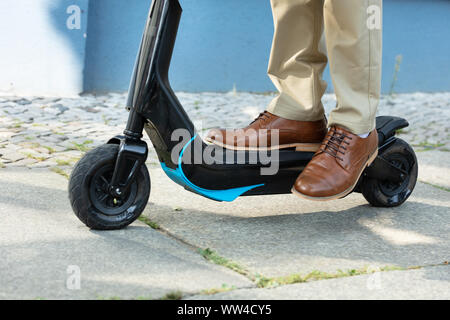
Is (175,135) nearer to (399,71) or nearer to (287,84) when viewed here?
(287,84)

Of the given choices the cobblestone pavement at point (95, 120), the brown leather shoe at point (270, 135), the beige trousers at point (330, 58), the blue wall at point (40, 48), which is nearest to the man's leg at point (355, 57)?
the beige trousers at point (330, 58)

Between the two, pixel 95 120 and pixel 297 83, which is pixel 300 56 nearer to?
pixel 297 83

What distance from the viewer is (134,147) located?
195 cm

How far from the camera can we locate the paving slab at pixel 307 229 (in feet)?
6.19

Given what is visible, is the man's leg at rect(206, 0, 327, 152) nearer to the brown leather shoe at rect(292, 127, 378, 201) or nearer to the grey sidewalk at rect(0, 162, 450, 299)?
the brown leather shoe at rect(292, 127, 378, 201)

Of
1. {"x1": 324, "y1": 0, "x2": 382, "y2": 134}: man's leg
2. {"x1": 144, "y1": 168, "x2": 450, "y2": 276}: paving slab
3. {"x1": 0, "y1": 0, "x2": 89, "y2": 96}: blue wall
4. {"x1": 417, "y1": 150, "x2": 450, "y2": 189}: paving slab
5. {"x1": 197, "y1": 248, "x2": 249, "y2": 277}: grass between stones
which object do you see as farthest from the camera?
{"x1": 0, "y1": 0, "x2": 89, "y2": 96}: blue wall

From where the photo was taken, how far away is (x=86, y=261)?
1741 millimetres

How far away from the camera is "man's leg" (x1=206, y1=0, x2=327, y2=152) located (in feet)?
7.38

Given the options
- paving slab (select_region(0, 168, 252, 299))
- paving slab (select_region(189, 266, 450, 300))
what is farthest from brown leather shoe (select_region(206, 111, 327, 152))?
paving slab (select_region(189, 266, 450, 300))

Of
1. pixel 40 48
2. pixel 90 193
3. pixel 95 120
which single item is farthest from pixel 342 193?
pixel 40 48

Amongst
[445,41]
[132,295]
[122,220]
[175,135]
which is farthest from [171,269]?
[445,41]

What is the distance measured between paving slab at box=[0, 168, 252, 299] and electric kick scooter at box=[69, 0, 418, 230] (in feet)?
0.32

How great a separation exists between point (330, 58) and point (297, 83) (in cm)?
21
